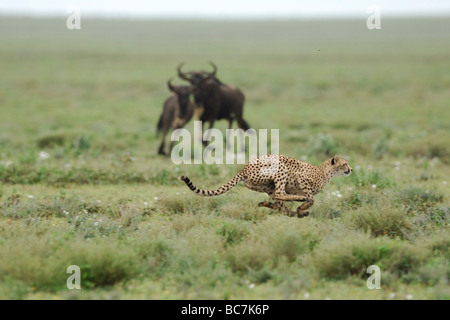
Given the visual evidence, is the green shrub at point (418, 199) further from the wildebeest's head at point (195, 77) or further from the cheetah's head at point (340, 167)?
the wildebeest's head at point (195, 77)

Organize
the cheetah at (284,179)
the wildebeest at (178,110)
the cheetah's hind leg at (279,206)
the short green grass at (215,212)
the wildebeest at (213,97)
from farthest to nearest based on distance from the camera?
the wildebeest at (213,97) < the wildebeest at (178,110) < the cheetah's hind leg at (279,206) < the cheetah at (284,179) < the short green grass at (215,212)

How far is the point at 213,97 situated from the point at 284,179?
24.1ft

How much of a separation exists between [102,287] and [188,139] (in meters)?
9.73

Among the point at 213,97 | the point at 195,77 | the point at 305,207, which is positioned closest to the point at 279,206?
the point at 305,207

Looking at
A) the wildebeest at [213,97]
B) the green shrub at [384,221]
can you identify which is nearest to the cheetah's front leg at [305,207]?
the green shrub at [384,221]

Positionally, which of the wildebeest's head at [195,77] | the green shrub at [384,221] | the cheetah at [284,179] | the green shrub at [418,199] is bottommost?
the green shrub at [418,199]

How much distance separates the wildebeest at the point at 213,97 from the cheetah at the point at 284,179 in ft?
22.6

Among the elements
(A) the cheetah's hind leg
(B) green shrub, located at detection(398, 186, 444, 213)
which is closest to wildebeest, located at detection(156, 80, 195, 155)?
(B) green shrub, located at detection(398, 186, 444, 213)

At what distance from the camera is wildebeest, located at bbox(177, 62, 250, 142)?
15.2 meters

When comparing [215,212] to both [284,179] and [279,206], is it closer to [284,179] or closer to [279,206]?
[279,206]

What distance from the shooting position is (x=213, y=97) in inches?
604

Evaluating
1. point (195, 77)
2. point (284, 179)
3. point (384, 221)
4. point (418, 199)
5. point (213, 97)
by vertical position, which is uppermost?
point (195, 77)

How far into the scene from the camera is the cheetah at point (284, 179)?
819 cm

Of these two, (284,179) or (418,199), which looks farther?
(418,199)
